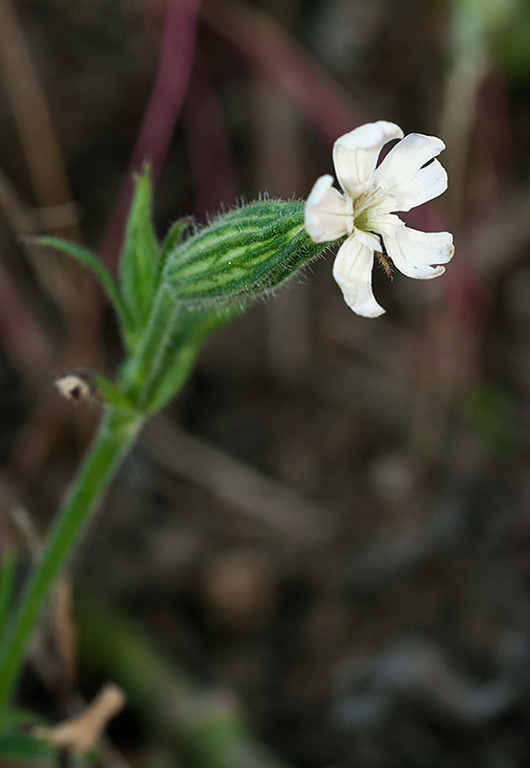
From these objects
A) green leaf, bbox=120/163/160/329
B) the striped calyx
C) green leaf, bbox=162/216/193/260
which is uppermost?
green leaf, bbox=120/163/160/329

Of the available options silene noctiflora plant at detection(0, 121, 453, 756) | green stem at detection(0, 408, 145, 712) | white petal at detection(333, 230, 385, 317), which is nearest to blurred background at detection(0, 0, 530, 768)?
green stem at detection(0, 408, 145, 712)

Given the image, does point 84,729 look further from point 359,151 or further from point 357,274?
point 359,151

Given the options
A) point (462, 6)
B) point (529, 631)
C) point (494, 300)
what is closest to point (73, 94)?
point (462, 6)

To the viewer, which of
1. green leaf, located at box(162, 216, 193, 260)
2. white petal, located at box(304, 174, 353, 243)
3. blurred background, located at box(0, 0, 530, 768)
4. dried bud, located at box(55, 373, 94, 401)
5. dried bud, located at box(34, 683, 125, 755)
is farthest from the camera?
blurred background, located at box(0, 0, 530, 768)

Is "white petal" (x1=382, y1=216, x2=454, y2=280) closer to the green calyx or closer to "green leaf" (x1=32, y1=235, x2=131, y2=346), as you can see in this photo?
the green calyx

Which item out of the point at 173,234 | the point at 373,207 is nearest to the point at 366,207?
the point at 373,207

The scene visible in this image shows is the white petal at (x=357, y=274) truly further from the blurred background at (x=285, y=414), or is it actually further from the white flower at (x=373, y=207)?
the blurred background at (x=285, y=414)
